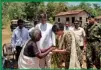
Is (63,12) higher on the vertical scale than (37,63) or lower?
higher

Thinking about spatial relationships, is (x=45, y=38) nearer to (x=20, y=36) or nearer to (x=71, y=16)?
(x=20, y=36)

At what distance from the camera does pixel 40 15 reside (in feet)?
25.5

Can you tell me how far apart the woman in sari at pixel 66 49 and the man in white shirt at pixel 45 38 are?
0.37 feet

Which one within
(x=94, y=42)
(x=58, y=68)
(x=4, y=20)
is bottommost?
(x=58, y=68)

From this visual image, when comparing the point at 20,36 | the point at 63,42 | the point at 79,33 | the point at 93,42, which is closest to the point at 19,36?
the point at 20,36

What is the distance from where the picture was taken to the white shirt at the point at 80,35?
25.4 ft

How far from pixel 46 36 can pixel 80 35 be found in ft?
2.46

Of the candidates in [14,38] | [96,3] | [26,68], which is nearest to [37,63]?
[26,68]

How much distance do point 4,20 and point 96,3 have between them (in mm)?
2014

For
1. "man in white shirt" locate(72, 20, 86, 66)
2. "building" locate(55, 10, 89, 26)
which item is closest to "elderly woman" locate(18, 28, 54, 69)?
"building" locate(55, 10, 89, 26)

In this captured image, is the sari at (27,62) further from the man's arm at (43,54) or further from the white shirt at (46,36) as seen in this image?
the white shirt at (46,36)

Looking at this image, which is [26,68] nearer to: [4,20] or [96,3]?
[4,20]

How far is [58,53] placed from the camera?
7.76 metres

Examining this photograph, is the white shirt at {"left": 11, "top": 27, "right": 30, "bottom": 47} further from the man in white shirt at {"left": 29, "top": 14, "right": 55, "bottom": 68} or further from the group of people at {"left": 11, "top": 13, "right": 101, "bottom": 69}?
the man in white shirt at {"left": 29, "top": 14, "right": 55, "bottom": 68}
